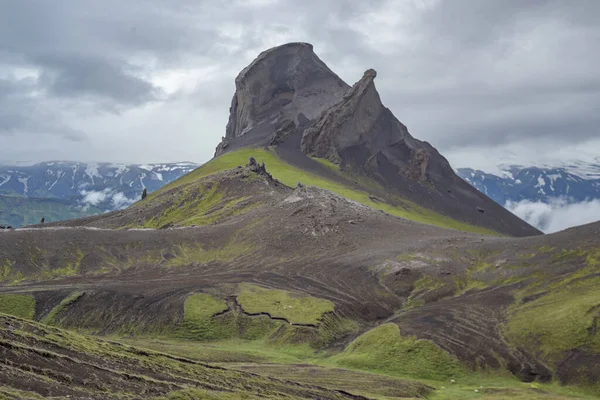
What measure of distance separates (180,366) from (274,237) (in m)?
90.9

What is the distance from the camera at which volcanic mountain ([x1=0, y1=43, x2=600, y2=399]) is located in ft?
141

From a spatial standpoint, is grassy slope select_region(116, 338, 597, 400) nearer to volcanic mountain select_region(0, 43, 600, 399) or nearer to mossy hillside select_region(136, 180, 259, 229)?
volcanic mountain select_region(0, 43, 600, 399)

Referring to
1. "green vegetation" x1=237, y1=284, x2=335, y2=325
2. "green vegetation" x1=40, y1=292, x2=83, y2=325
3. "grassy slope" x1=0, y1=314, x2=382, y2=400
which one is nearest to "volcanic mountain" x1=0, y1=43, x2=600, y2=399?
Result: "grassy slope" x1=0, y1=314, x2=382, y2=400

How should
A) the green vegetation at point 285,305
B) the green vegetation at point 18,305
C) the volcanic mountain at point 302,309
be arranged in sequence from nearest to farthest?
the volcanic mountain at point 302,309, the green vegetation at point 18,305, the green vegetation at point 285,305

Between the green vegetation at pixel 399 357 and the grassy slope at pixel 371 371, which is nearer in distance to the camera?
the grassy slope at pixel 371 371

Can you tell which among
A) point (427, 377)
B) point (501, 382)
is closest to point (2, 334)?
point (427, 377)

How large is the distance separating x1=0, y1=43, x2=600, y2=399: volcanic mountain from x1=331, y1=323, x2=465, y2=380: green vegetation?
0.75ft

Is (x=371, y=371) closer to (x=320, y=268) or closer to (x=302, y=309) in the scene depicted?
(x=302, y=309)

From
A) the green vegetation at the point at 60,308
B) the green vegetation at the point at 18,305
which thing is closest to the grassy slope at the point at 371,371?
the green vegetation at the point at 60,308

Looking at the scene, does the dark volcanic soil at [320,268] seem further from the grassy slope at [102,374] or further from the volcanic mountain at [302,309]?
the grassy slope at [102,374]

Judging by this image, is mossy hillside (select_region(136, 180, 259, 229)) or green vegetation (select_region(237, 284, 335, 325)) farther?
mossy hillside (select_region(136, 180, 259, 229))

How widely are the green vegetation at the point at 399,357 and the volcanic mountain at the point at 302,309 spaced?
0.75 feet

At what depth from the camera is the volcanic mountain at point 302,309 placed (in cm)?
4294

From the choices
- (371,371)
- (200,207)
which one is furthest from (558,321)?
(200,207)
